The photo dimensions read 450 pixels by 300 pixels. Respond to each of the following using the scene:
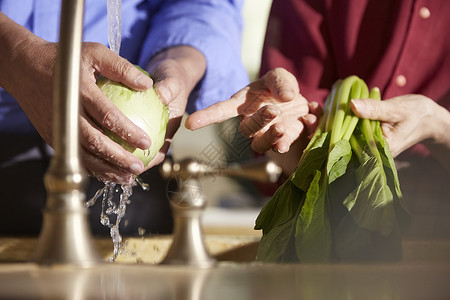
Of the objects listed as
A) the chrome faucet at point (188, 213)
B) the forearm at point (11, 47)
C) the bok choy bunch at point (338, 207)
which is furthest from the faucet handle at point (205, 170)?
the forearm at point (11, 47)

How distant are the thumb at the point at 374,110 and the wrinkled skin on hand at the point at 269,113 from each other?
87 millimetres

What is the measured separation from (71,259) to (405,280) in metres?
0.23

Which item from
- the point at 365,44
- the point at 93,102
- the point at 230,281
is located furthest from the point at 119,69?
the point at 365,44

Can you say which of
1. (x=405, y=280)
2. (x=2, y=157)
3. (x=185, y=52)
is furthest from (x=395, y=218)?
(x=2, y=157)

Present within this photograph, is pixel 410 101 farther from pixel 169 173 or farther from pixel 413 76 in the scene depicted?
pixel 169 173

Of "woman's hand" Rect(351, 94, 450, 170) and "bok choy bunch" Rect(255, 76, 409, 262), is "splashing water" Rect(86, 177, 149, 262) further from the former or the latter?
"woman's hand" Rect(351, 94, 450, 170)

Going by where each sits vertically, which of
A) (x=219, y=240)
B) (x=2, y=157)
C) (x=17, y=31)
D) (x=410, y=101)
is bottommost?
(x=219, y=240)

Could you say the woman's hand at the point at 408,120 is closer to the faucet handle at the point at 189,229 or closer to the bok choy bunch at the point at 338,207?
the bok choy bunch at the point at 338,207

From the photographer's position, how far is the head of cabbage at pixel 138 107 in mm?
725

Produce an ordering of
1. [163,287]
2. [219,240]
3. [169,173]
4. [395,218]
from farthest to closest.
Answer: [219,240]
[395,218]
[169,173]
[163,287]

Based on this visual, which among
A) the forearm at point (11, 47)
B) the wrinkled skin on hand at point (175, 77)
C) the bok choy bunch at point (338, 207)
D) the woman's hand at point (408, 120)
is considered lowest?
the bok choy bunch at point (338, 207)

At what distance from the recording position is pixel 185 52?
3.20 ft

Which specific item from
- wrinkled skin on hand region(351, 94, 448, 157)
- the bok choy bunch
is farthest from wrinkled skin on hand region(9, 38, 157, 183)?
wrinkled skin on hand region(351, 94, 448, 157)

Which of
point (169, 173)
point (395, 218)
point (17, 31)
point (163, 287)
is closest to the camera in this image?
point (163, 287)
